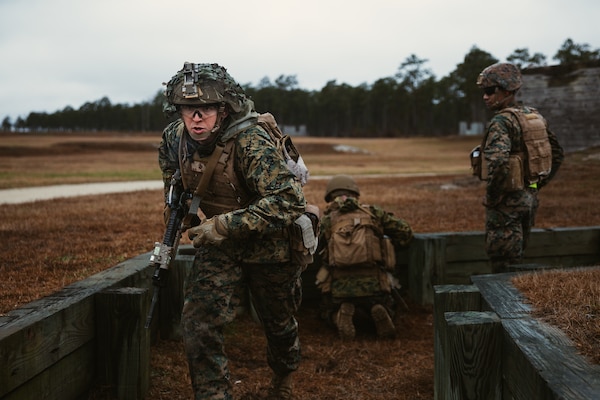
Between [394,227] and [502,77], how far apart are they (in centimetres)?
170

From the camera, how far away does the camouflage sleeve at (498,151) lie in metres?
5.87

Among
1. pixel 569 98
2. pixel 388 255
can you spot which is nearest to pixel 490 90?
pixel 388 255

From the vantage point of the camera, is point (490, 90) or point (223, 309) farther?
point (490, 90)

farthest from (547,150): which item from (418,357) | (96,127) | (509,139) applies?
(96,127)

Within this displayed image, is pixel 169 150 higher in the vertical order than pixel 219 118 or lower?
lower

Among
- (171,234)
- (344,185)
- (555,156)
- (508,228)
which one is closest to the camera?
(171,234)

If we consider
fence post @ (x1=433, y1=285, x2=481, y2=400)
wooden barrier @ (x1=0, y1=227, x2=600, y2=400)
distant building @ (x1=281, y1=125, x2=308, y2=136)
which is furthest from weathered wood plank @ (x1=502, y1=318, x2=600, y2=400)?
distant building @ (x1=281, y1=125, x2=308, y2=136)

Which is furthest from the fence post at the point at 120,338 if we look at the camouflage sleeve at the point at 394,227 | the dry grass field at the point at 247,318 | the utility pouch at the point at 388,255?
Answer: the camouflage sleeve at the point at 394,227

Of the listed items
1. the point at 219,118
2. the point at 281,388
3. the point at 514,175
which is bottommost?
the point at 281,388

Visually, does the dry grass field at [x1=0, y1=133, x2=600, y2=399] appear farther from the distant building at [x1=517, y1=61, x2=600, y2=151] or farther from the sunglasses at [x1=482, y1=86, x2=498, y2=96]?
the distant building at [x1=517, y1=61, x2=600, y2=151]

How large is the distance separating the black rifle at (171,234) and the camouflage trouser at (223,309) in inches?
6.8

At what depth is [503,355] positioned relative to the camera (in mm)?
3018

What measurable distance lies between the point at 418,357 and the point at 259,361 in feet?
4.37

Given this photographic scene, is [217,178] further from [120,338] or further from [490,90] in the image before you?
[490,90]
